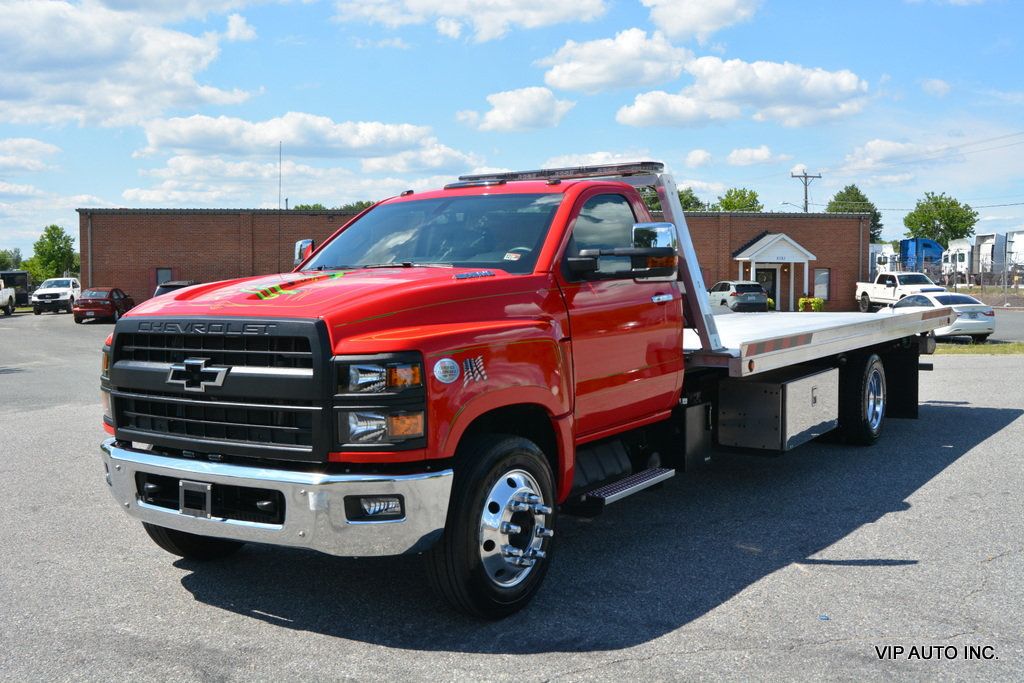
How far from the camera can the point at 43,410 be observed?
12.2 meters

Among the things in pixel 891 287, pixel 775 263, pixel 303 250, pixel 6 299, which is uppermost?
pixel 775 263

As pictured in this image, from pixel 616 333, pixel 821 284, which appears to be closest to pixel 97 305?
pixel 821 284

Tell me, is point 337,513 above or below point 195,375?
below

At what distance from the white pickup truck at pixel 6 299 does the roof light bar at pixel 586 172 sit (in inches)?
1822

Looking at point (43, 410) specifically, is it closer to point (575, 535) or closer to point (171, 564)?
point (171, 564)

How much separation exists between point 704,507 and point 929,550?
1.59 meters

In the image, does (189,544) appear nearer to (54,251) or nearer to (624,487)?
(624,487)

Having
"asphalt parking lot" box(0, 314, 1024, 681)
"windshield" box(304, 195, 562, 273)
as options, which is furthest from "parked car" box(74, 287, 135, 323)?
"windshield" box(304, 195, 562, 273)

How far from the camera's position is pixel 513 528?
4500 millimetres

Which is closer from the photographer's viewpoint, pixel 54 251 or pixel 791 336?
pixel 791 336

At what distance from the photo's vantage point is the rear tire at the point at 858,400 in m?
8.83

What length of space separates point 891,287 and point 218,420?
4077 cm

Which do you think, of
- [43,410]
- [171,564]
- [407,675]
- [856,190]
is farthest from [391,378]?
[856,190]

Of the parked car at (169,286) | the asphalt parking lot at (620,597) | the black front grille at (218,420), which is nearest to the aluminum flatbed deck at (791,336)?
the asphalt parking lot at (620,597)
